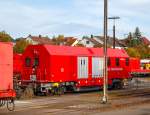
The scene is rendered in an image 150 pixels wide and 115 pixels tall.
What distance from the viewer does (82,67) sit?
3938 cm

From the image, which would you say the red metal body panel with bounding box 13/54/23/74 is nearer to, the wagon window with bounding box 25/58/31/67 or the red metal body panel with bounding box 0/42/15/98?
the wagon window with bounding box 25/58/31/67

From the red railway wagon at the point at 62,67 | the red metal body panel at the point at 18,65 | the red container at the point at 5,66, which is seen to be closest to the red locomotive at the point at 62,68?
the red railway wagon at the point at 62,67

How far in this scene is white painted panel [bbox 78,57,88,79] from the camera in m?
39.0

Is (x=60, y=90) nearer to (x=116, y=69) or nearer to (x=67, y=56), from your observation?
(x=67, y=56)

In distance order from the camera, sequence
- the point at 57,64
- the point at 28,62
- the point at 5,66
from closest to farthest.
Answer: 1. the point at 5,66
2. the point at 57,64
3. the point at 28,62

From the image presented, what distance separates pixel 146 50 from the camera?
12712 centimetres

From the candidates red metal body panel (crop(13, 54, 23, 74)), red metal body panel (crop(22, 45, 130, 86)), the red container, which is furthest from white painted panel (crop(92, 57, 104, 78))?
the red container

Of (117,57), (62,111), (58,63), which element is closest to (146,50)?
(117,57)

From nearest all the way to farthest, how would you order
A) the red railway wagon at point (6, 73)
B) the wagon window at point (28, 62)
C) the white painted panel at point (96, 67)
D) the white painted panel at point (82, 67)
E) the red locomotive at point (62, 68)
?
the red railway wagon at point (6, 73) → the red locomotive at point (62, 68) → the wagon window at point (28, 62) → the white painted panel at point (82, 67) → the white painted panel at point (96, 67)

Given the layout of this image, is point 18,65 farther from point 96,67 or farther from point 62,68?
point 96,67

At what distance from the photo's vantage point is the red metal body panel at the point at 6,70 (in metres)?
20.8

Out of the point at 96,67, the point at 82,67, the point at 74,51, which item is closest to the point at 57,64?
the point at 74,51

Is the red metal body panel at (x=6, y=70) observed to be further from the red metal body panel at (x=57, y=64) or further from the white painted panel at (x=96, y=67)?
the white painted panel at (x=96, y=67)

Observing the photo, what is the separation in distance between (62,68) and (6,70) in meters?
16.5
